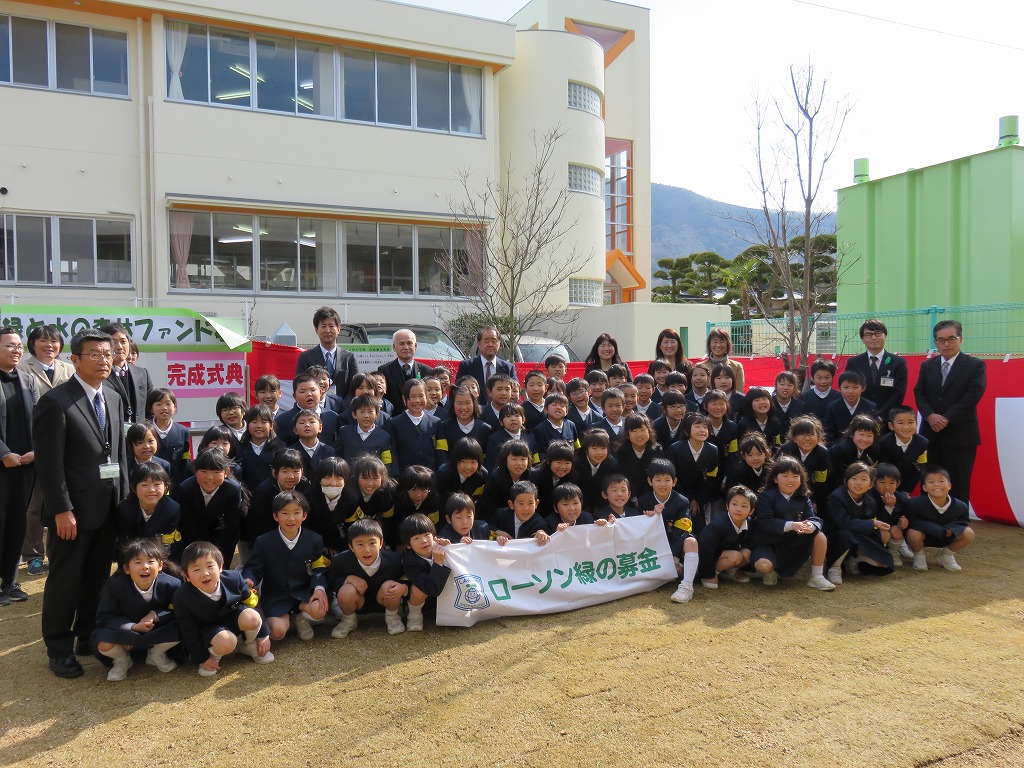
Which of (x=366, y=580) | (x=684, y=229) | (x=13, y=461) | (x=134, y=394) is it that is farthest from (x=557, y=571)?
(x=684, y=229)

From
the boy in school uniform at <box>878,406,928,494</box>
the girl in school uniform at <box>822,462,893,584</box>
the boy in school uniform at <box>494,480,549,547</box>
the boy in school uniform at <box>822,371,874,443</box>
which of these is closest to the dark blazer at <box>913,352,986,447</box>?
the boy in school uniform at <box>878,406,928,494</box>

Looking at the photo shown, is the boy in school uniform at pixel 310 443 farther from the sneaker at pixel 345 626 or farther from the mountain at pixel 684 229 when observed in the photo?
the mountain at pixel 684 229

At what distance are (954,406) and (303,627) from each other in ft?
17.4

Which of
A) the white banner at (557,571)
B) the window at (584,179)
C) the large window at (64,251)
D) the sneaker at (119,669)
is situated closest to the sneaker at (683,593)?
the white banner at (557,571)

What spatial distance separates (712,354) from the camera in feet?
23.2

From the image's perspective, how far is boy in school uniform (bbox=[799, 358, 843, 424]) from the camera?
635 cm

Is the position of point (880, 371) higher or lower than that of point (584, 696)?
higher

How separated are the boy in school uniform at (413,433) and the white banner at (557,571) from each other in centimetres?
125

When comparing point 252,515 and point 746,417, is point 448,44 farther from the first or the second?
point 252,515

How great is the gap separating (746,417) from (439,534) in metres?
2.98

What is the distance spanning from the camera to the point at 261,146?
14.9m

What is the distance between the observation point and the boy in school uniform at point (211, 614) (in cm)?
379

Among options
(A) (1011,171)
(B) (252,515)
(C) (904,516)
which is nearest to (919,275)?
(A) (1011,171)

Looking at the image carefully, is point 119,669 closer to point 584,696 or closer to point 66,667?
point 66,667
